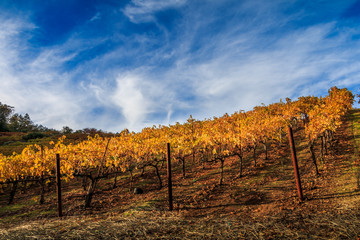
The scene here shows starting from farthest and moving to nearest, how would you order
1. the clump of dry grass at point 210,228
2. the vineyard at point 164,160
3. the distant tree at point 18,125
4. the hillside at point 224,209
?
the distant tree at point 18,125 < the vineyard at point 164,160 < the hillside at point 224,209 < the clump of dry grass at point 210,228

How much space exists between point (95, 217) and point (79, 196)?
15.9 feet

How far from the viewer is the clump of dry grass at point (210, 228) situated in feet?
14.0

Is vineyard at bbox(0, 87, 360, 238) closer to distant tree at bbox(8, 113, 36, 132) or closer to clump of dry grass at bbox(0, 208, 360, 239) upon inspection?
clump of dry grass at bbox(0, 208, 360, 239)

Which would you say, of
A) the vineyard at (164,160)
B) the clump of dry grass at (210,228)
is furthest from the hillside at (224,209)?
the vineyard at (164,160)

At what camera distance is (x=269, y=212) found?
231 inches

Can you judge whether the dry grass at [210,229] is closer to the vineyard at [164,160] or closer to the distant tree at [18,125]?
the vineyard at [164,160]

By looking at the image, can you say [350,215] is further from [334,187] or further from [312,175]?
[312,175]

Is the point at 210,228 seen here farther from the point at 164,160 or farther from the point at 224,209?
the point at 164,160

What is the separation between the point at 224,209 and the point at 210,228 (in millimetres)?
2126

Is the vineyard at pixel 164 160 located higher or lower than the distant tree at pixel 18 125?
lower

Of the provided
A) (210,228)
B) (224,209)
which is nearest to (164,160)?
(224,209)

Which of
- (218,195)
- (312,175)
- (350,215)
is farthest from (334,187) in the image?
(218,195)

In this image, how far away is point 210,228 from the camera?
16.2 feet

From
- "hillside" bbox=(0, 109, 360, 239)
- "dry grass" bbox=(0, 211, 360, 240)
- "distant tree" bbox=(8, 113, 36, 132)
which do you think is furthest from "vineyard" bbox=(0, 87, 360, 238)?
"distant tree" bbox=(8, 113, 36, 132)
